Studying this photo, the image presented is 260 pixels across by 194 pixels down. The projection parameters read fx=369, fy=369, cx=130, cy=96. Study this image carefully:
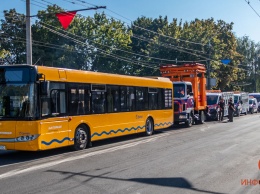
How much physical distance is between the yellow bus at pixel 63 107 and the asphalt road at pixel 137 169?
63 cm

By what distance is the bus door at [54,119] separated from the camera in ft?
36.1

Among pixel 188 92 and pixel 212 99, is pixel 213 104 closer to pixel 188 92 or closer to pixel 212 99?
pixel 212 99

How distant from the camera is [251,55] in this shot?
9006 centimetres

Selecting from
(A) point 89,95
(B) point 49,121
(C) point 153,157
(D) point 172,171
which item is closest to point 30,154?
(B) point 49,121

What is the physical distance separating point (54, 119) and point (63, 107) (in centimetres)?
64

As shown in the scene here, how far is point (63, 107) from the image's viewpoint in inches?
471

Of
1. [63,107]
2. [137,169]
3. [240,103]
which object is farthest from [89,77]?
[240,103]

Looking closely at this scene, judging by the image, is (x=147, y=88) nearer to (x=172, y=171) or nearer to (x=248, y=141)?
(x=248, y=141)

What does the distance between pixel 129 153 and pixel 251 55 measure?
8436 cm

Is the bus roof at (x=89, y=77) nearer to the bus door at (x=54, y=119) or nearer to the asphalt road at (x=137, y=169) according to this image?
the bus door at (x=54, y=119)

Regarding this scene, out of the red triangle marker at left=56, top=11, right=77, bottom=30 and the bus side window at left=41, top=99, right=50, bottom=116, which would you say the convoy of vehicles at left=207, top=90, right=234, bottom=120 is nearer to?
the red triangle marker at left=56, top=11, right=77, bottom=30

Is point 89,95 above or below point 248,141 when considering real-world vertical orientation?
above

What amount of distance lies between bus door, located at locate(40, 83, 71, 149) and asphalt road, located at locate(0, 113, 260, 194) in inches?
20.3

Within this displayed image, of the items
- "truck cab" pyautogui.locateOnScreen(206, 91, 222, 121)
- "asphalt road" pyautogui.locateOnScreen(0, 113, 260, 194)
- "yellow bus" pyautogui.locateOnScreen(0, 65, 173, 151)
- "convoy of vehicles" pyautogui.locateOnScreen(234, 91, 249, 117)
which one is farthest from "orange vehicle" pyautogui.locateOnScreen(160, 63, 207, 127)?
"convoy of vehicles" pyautogui.locateOnScreen(234, 91, 249, 117)
